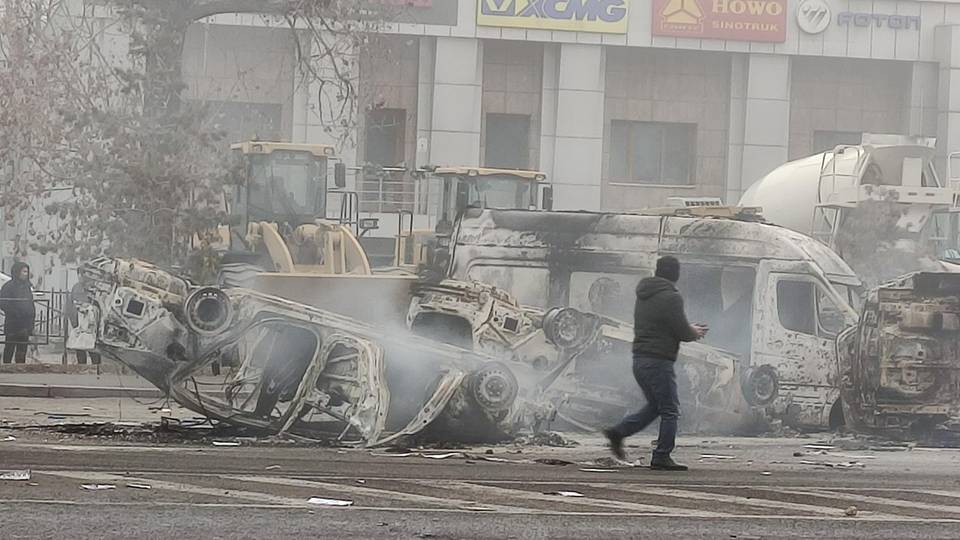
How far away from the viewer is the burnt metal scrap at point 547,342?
15258mm

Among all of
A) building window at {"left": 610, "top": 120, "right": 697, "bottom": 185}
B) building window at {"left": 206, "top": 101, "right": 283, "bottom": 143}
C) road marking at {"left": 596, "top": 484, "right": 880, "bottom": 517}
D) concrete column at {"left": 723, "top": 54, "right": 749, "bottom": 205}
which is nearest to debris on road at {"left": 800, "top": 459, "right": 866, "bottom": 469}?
road marking at {"left": 596, "top": 484, "right": 880, "bottom": 517}

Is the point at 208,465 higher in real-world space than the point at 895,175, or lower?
lower

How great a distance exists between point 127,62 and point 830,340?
15.4m

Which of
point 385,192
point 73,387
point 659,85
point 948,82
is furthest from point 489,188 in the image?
point 948,82

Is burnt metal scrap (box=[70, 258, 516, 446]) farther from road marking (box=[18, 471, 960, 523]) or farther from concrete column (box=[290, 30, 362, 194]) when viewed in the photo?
concrete column (box=[290, 30, 362, 194])

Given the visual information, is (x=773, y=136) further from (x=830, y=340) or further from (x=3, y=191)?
(x=830, y=340)

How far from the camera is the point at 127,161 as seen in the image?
25.6m

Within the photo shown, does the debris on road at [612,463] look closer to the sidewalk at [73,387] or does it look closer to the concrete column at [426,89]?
the sidewalk at [73,387]

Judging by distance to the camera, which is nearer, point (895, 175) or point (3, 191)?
point (895, 175)

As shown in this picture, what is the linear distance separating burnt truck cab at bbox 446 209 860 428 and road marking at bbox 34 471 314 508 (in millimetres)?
5773

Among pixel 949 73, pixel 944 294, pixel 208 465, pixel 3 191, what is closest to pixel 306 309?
pixel 208 465

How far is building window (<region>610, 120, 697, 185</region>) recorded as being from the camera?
35.6 meters

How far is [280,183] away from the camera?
23641 millimetres

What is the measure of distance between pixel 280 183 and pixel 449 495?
A: 46.0 ft
